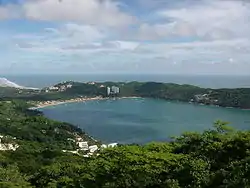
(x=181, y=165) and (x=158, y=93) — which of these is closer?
(x=181, y=165)

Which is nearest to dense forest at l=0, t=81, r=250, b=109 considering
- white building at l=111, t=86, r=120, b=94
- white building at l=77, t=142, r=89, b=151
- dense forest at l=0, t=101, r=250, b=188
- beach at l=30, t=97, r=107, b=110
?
white building at l=111, t=86, r=120, b=94

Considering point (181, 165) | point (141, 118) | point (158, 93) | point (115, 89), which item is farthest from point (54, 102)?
point (181, 165)

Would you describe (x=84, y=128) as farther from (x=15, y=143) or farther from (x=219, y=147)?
(x=219, y=147)

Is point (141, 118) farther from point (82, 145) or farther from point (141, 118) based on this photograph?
point (82, 145)

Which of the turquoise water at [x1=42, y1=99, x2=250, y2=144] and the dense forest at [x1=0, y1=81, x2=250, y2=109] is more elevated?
the dense forest at [x1=0, y1=81, x2=250, y2=109]

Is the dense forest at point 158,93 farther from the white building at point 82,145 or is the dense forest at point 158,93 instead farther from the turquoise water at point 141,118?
the white building at point 82,145

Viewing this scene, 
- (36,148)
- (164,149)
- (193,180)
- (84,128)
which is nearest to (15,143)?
(36,148)

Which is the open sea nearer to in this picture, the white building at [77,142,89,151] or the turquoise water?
the turquoise water
